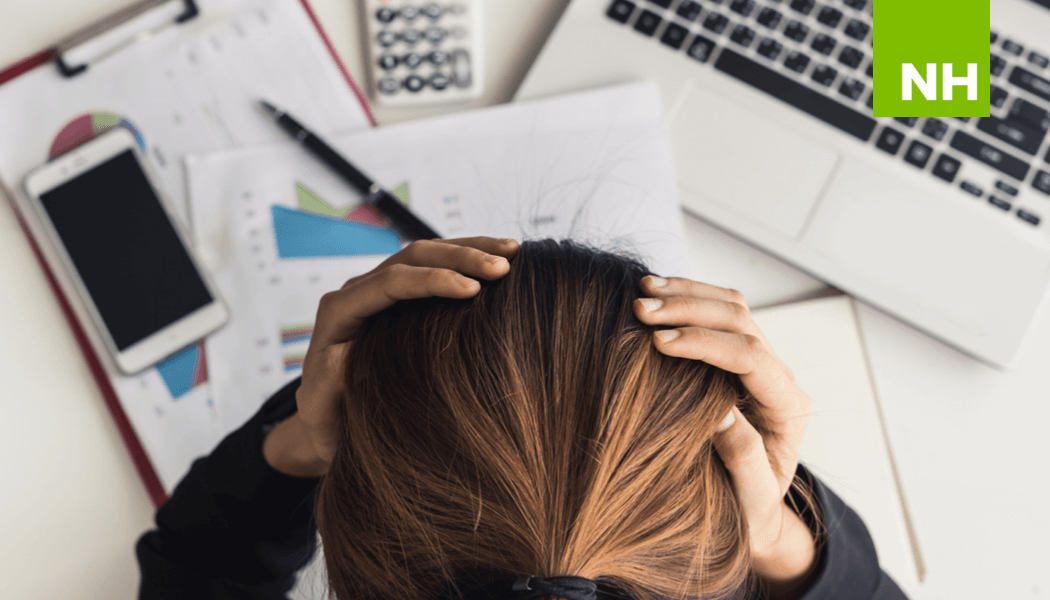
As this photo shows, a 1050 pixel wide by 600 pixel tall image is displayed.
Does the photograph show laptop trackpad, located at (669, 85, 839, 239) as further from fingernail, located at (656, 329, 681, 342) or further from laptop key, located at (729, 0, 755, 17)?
fingernail, located at (656, 329, 681, 342)

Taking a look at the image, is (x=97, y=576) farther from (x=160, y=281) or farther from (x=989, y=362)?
(x=989, y=362)

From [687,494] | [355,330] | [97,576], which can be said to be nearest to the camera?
[687,494]

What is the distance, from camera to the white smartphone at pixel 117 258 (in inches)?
19.3

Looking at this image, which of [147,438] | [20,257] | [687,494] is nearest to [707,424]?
[687,494]

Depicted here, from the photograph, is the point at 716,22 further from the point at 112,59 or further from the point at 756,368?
the point at 112,59

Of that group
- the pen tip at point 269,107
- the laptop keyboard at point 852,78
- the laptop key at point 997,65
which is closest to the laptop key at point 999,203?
the laptop keyboard at point 852,78

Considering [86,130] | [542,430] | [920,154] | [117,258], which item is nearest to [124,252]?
[117,258]

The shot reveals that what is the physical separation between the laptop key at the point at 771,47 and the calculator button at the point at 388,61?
0.98ft

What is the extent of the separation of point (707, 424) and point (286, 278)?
1.19ft

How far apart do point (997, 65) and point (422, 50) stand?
47cm

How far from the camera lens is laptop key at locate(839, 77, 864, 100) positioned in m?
0.50

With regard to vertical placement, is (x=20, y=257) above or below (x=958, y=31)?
below

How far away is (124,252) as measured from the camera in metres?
0.49

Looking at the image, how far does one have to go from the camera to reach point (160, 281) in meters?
0.50
